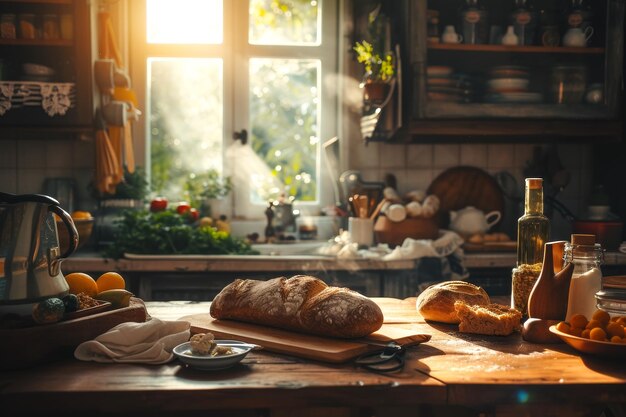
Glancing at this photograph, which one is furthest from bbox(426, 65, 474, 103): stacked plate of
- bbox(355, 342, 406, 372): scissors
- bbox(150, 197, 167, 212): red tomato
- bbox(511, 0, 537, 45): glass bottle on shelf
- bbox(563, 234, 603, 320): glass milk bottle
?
bbox(355, 342, 406, 372): scissors

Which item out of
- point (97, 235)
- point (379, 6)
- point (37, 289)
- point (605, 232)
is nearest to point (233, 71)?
point (379, 6)

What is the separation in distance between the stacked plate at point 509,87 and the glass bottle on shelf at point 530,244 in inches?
71.4

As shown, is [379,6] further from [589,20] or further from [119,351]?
[119,351]

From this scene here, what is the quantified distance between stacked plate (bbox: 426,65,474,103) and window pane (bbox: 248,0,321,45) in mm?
852

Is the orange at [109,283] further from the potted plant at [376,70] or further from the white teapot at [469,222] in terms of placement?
the white teapot at [469,222]

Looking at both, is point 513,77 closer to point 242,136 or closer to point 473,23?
point 473,23

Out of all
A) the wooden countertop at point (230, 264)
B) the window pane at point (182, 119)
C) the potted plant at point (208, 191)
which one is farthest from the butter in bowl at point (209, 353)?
the window pane at point (182, 119)

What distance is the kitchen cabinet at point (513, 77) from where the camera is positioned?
341cm

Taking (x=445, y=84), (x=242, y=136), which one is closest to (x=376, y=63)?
(x=445, y=84)

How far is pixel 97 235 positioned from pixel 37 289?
2.09 m

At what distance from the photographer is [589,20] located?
3.56 meters

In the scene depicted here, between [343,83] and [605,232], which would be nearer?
[605,232]

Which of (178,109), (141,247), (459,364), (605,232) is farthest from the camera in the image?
(178,109)

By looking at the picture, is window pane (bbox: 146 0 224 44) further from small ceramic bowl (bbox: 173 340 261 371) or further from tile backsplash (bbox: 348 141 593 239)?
small ceramic bowl (bbox: 173 340 261 371)
